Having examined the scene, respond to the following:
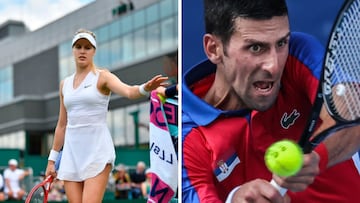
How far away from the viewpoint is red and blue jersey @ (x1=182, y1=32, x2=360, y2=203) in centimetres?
336

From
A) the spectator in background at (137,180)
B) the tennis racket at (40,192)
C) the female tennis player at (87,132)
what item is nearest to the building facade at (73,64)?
the spectator in background at (137,180)

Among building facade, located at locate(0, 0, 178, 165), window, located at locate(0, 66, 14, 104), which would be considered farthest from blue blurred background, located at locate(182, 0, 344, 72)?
window, located at locate(0, 66, 14, 104)

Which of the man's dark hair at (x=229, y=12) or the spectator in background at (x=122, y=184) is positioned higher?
the man's dark hair at (x=229, y=12)

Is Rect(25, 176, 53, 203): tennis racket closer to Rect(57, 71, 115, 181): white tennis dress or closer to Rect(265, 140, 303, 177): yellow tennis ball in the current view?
Rect(57, 71, 115, 181): white tennis dress

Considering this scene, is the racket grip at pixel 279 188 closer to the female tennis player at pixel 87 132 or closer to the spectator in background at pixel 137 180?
the female tennis player at pixel 87 132

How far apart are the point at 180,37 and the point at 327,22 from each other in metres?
0.69

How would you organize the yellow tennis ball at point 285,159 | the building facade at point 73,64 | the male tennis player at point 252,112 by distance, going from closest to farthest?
the yellow tennis ball at point 285,159, the male tennis player at point 252,112, the building facade at point 73,64

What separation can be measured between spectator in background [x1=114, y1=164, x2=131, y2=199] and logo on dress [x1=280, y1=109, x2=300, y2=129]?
9030 millimetres

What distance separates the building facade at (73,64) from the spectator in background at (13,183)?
15.1 metres

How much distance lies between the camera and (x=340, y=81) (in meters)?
3.23

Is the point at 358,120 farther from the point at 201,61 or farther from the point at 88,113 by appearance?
the point at 88,113

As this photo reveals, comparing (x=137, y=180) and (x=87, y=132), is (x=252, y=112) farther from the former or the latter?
(x=137, y=180)

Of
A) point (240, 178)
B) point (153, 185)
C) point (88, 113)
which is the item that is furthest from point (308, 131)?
point (88, 113)

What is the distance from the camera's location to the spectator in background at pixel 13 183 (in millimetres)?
12797
